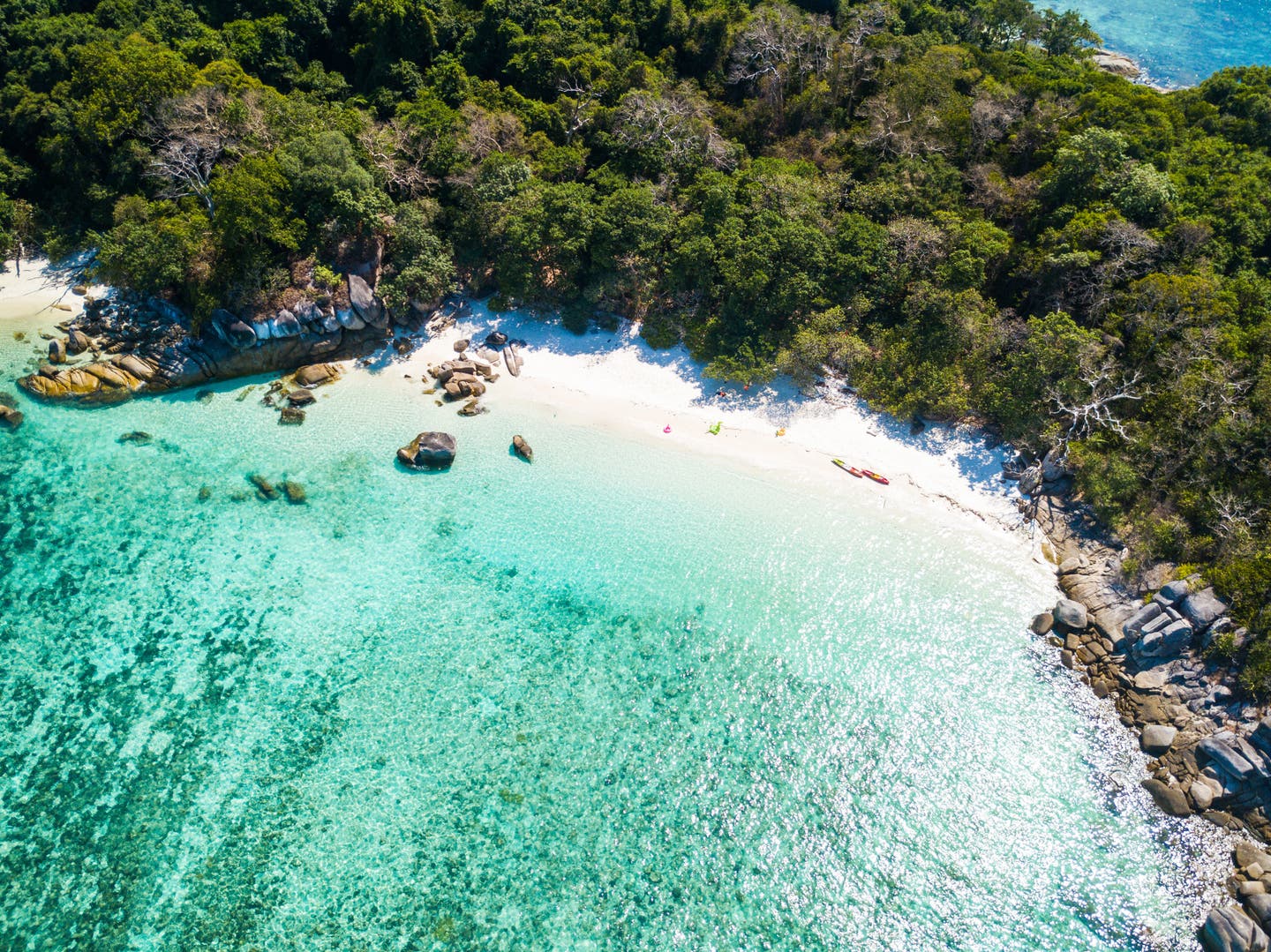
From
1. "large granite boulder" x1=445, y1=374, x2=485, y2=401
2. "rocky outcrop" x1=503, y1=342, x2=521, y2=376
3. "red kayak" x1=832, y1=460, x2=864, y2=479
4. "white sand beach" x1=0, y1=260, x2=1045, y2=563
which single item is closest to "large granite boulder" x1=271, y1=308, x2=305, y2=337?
"white sand beach" x1=0, y1=260, x2=1045, y2=563

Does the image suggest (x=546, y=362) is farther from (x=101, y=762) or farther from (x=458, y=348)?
(x=101, y=762)

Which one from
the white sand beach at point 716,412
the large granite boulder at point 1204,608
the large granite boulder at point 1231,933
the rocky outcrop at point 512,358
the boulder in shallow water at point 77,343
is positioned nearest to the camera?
the large granite boulder at point 1231,933

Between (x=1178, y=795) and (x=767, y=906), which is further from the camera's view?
(x=1178, y=795)

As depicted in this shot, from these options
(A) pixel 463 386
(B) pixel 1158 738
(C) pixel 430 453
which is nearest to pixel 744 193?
(A) pixel 463 386

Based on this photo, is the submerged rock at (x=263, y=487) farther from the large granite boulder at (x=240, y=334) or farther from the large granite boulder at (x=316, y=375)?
the large granite boulder at (x=240, y=334)

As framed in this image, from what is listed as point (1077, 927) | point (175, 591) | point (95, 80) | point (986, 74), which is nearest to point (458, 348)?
point (175, 591)

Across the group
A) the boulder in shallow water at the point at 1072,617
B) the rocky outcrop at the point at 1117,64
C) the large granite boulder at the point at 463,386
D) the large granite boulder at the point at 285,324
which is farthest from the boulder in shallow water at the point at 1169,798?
the rocky outcrop at the point at 1117,64
